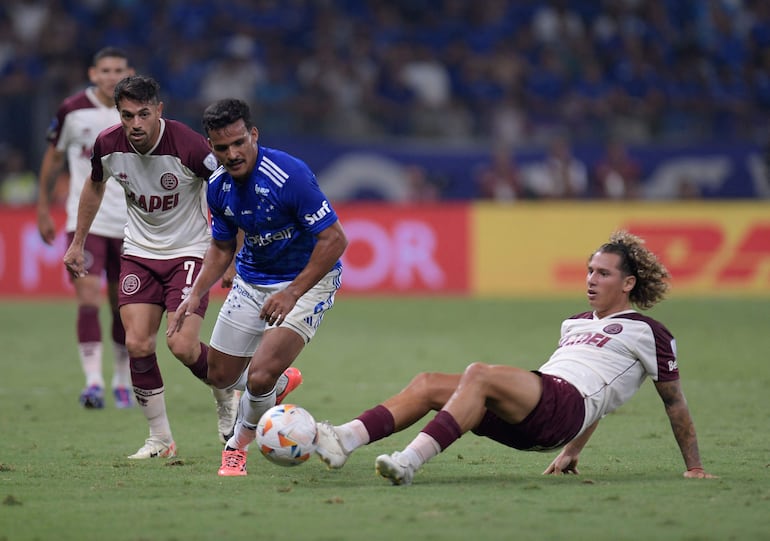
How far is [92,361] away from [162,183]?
2.85 metres

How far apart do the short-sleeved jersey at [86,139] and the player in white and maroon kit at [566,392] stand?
4.44 m

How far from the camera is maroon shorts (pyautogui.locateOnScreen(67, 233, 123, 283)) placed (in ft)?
31.9

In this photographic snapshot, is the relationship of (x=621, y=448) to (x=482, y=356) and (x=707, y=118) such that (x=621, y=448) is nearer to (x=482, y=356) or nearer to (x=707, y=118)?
(x=482, y=356)

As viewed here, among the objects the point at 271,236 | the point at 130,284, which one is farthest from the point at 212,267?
the point at 130,284

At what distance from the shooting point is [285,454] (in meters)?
5.73

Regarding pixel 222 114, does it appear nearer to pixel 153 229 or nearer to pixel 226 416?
pixel 153 229

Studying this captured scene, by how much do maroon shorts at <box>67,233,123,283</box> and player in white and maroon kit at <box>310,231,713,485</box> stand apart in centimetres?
443

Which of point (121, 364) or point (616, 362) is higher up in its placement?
point (616, 362)

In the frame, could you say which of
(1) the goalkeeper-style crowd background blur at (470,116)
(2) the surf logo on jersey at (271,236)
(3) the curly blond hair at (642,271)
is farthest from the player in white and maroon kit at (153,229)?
(1) the goalkeeper-style crowd background blur at (470,116)

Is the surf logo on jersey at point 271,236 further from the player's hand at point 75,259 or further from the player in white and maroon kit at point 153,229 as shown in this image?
the player's hand at point 75,259

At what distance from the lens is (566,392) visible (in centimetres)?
593

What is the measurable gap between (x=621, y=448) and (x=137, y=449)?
123 inches

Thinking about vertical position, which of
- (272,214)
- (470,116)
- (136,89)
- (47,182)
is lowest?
(272,214)

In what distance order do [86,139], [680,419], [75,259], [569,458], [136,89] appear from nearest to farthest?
[680,419], [569,458], [136,89], [75,259], [86,139]
